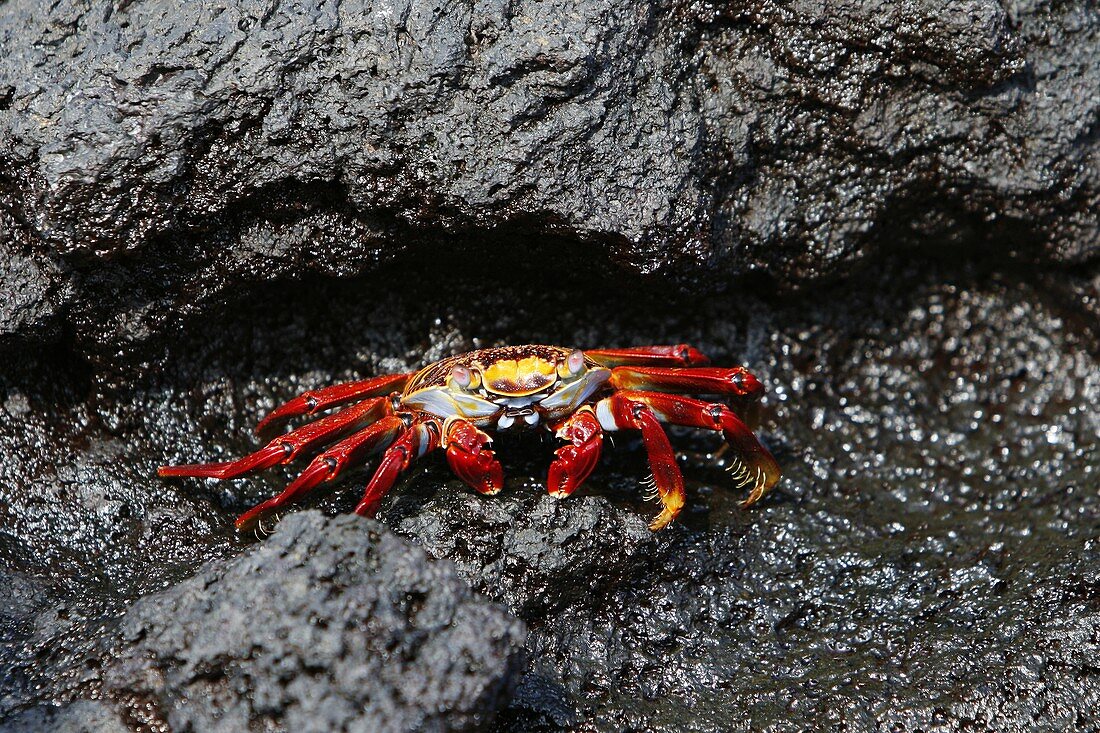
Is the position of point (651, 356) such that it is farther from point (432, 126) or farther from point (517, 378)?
point (432, 126)

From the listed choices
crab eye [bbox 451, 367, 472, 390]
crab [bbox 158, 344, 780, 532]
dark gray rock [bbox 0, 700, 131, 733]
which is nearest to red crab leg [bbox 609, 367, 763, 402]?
crab [bbox 158, 344, 780, 532]

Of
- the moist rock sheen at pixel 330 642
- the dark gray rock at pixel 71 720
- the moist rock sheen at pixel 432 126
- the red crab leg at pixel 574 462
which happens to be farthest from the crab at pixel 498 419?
the dark gray rock at pixel 71 720

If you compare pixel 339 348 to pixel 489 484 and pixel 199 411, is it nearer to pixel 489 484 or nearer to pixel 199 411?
pixel 199 411

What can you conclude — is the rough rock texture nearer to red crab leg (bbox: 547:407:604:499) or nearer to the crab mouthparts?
red crab leg (bbox: 547:407:604:499)

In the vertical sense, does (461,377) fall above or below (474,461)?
above

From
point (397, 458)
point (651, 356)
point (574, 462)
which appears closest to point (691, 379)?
point (651, 356)
